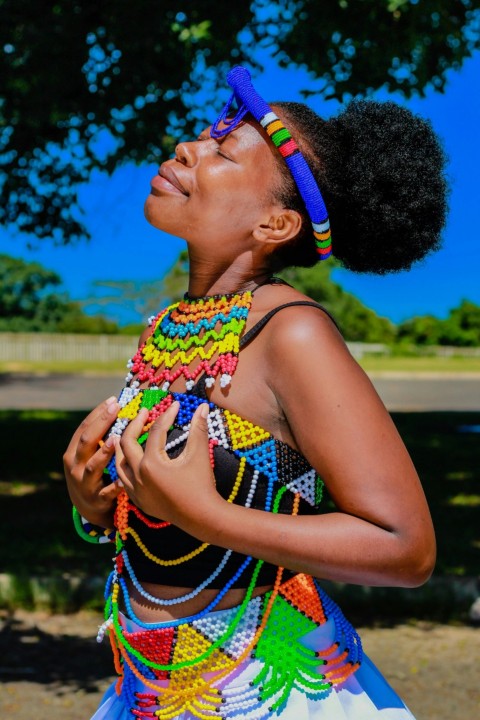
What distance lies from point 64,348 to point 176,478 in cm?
5428

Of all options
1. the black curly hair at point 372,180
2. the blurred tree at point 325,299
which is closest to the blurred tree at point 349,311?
the blurred tree at point 325,299

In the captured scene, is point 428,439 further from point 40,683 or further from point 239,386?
point 239,386

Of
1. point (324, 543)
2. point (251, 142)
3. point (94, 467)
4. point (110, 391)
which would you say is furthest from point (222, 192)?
point (110, 391)

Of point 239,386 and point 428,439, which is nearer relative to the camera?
point 239,386

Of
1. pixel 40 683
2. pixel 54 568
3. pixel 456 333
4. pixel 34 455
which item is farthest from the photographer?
pixel 456 333

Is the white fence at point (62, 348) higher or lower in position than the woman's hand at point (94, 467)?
lower

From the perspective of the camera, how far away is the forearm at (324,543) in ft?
4.87

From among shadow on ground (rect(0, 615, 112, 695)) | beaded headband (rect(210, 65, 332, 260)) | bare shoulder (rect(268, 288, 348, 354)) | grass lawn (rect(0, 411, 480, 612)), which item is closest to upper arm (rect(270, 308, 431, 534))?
bare shoulder (rect(268, 288, 348, 354))

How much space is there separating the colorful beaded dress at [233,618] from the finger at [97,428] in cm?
4

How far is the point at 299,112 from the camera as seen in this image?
6.05 ft

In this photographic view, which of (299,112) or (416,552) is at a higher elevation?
(299,112)

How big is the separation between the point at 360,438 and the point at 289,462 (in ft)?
0.61

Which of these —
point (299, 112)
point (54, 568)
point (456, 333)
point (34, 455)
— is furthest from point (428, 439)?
point (456, 333)

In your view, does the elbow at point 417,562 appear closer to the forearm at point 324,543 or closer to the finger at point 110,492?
the forearm at point 324,543
